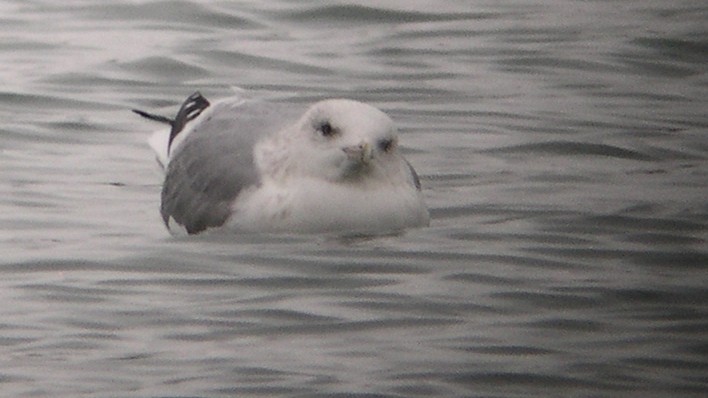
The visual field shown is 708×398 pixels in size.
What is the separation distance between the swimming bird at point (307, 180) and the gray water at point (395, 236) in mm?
105

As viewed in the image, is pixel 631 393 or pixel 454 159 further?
pixel 454 159

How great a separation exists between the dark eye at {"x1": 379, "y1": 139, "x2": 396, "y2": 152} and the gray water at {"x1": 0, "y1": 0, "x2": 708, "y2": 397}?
36cm

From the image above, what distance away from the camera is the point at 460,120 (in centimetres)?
1293

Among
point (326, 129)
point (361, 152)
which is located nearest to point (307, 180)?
point (326, 129)

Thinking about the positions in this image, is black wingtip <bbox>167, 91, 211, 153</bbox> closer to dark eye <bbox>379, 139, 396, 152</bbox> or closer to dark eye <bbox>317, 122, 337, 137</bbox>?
dark eye <bbox>317, 122, 337, 137</bbox>

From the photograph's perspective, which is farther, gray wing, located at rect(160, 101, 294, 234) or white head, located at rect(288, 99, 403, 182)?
gray wing, located at rect(160, 101, 294, 234)

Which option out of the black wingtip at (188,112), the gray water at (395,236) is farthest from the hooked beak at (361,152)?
the black wingtip at (188,112)

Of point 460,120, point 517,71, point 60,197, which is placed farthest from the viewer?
point 517,71

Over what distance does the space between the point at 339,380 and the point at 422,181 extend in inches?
149

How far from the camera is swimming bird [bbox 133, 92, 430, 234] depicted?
966cm

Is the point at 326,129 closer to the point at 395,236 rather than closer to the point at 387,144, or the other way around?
the point at 387,144

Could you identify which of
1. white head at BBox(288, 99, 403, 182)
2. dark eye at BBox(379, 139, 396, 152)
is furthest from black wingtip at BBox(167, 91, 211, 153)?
dark eye at BBox(379, 139, 396, 152)

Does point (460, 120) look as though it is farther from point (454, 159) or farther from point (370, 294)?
point (370, 294)

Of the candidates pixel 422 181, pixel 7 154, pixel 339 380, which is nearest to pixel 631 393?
pixel 339 380
